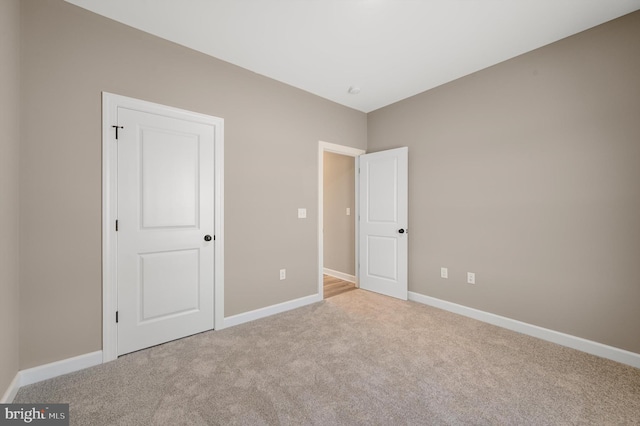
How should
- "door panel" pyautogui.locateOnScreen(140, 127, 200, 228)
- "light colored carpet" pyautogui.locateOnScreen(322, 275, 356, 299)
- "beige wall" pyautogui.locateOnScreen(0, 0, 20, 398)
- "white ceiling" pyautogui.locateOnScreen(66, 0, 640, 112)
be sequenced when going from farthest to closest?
"light colored carpet" pyautogui.locateOnScreen(322, 275, 356, 299) < "door panel" pyautogui.locateOnScreen(140, 127, 200, 228) < "white ceiling" pyautogui.locateOnScreen(66, 0, 640, 112) < "beige wall" pyautogui.locateOnScreen(0, 0, 20, 398)

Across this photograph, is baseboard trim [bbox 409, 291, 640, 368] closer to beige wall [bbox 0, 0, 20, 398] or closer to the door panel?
the door panel

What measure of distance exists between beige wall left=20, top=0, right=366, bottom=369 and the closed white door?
17 centimetres

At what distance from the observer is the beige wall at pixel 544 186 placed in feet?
6.91

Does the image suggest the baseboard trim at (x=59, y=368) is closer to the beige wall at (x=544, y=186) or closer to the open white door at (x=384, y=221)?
the open white door at (x=384, y=221)

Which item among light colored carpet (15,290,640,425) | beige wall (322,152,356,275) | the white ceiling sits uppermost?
the white ceiling

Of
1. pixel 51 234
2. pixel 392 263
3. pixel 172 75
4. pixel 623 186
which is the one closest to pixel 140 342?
pixel 51 234

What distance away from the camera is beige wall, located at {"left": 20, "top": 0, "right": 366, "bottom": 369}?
6.06 ft

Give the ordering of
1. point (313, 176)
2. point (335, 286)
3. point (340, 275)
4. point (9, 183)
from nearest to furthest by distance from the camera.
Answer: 1. point (9, 183)
2. point (313, 176)
3. point (335, 286)
4. point (340, 275)

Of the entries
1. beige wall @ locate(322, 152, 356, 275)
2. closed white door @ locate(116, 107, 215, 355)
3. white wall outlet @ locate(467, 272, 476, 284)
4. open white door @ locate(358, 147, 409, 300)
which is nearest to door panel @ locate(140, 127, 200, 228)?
closed white door @ locate(116, 107, 215, 355)

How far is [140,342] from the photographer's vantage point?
2.26 m

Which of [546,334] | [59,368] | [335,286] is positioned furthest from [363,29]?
[59,368]

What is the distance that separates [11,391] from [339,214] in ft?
13.0

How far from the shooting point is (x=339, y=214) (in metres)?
4.71

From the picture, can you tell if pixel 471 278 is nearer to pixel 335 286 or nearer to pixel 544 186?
pixel 544 186
